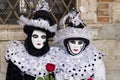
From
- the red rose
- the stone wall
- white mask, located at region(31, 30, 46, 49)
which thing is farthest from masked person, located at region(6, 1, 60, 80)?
the stone wall

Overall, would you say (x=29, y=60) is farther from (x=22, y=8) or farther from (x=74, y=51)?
(x=22, y=8)

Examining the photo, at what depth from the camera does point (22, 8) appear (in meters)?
5.09

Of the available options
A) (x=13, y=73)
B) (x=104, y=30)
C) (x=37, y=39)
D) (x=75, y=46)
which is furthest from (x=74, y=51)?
(x=104, y=30)

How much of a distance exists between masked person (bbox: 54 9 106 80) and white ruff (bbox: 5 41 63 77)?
0.13 m

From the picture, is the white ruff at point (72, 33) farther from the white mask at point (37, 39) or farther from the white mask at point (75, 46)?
the white mask at point (37, 39)

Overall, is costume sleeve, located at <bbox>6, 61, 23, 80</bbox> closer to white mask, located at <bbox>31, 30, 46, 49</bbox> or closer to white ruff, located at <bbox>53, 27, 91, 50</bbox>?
white mask, located at <bbox>31, 30, 46, 49</bbox>

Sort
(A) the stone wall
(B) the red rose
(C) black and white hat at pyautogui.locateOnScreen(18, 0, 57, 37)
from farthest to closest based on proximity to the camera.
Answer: (A) the stone wall → (C) black and white hat at pyautogui.locateOnScreen(18, 0, 57, 37) → (B) the red rose

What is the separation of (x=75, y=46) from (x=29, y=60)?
442mm

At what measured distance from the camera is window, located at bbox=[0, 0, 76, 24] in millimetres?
5039

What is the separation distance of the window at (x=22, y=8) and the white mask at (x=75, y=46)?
0.89 m

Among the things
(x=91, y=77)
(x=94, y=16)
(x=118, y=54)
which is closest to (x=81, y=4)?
(x=94, y=16)

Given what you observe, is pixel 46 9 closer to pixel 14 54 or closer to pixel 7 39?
pixel 14 54

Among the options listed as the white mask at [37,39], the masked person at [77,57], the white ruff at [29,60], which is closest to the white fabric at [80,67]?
the masked person at [77,57]

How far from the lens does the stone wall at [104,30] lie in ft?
16.3
